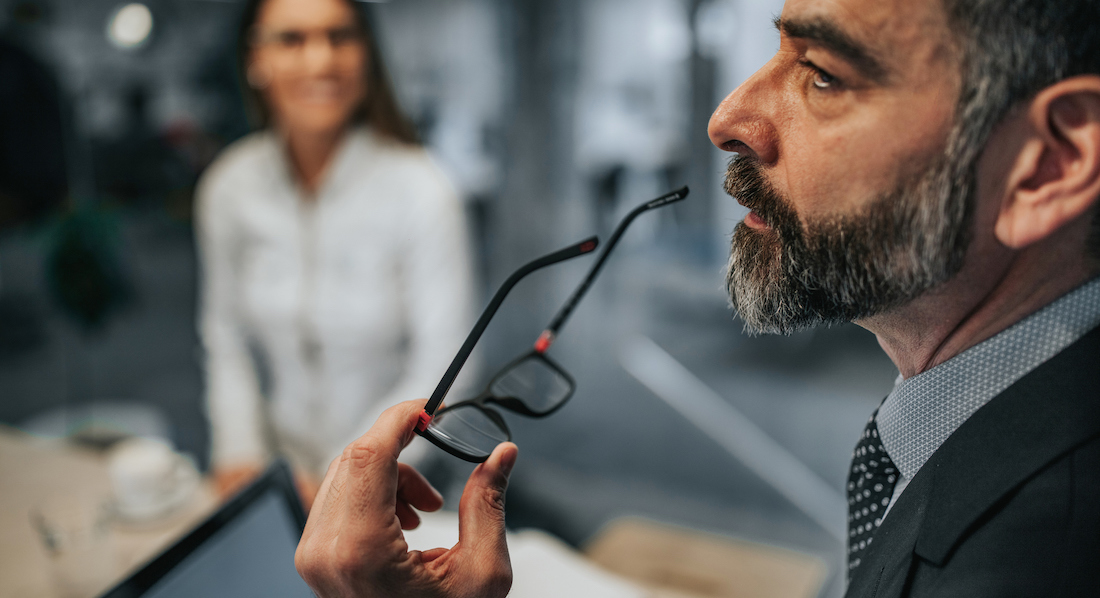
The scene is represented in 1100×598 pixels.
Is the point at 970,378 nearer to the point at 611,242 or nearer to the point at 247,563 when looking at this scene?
the point at 611,242

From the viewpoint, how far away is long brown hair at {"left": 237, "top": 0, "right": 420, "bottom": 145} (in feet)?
6.20

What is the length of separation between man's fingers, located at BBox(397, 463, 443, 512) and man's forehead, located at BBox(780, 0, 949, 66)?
60 centimetres

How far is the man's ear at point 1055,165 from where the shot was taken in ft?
1.90

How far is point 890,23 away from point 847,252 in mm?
204

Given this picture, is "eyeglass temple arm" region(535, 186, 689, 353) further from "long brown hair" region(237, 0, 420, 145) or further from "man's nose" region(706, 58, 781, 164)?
"long brown hair" region(237, 0, 420, 145)

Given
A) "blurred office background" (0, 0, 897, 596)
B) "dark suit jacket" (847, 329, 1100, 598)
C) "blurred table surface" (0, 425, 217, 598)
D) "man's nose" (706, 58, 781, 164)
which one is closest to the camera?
"dark suit jacket" (847, 329, 1100, 598)

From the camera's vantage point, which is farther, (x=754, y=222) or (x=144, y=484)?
(x=144, y=484)

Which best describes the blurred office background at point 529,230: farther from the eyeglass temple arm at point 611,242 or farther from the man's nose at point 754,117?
the man's nose at point 754,117

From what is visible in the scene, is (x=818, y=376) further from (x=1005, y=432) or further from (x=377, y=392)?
(x=1005, y=432)

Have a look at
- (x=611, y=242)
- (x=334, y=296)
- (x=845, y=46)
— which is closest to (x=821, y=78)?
(x=845, y=46)

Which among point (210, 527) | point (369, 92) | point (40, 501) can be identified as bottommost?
point (40, 501)

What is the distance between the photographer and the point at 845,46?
2.10 feet

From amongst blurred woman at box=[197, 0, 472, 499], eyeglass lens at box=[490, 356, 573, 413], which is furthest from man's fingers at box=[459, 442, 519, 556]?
blurred woman at box=[197, 0, 472, 499]

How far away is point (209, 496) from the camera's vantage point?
1482 millimetres
